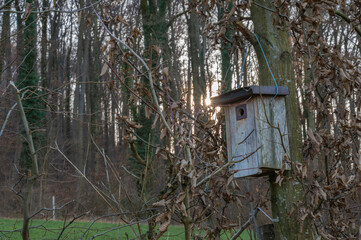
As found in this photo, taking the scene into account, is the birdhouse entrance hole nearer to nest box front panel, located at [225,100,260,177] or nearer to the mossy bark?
nest box front panel, located at [225,100,260,177]

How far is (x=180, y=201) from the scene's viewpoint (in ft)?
7.55

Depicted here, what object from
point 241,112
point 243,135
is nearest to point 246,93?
point 241,112

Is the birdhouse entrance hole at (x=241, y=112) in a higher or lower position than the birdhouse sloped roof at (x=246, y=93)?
lower

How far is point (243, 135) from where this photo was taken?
14.8 ft

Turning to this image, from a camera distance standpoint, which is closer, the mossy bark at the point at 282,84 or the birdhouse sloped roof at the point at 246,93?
the mossy bark at the point at 282,84

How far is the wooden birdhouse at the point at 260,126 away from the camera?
14.0 ft

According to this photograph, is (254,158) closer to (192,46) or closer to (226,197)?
(226,197)

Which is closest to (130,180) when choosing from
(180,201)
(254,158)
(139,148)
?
(139,148)

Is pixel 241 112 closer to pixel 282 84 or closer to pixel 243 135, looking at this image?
pixel 243 135

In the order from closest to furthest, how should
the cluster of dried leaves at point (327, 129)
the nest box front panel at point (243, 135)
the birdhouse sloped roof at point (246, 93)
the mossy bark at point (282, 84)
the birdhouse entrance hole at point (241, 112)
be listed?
the cluster of dried leaves at point (327, 129) < the mossy bark at point (282, 84) < the birdhouse sloped roof at point (246, 93) < the nest box front panel at point (243, 135) < the birdhouse entrance hole at point (241, 112)

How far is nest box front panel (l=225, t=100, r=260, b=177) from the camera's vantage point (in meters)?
4.38

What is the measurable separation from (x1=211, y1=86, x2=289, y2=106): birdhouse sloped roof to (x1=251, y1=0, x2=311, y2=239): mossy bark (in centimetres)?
12

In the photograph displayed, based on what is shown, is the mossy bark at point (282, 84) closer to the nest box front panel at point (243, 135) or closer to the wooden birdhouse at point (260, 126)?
the wooden birdhouse at point (260, 126)

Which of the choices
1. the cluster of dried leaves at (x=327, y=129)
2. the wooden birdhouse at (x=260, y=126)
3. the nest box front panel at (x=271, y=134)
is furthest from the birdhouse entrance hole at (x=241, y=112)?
the cluster of dried leaves at (x=327, y=129)
